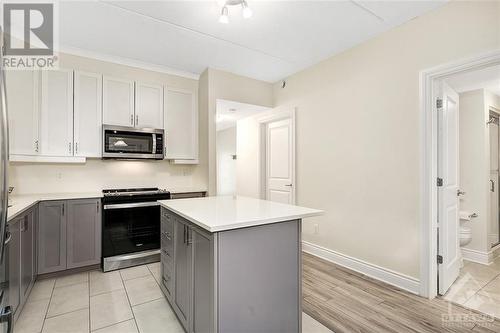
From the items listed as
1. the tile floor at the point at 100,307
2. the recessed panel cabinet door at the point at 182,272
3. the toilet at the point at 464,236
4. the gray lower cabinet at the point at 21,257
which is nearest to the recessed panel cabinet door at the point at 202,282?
the recessed panel cabinet door at the point at 182,272

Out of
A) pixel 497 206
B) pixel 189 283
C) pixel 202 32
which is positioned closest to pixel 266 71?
pixel 202 32

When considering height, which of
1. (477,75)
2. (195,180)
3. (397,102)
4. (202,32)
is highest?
(202,32)

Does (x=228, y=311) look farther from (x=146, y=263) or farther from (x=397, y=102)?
(x=397, y=102)

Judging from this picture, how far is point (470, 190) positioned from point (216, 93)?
12.6ft

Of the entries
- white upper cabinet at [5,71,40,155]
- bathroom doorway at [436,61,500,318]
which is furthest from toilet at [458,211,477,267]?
white upper cabinet at [5,71,40,155]

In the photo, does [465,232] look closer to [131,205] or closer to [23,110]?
[131,205]

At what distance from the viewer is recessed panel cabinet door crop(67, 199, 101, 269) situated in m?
2.75

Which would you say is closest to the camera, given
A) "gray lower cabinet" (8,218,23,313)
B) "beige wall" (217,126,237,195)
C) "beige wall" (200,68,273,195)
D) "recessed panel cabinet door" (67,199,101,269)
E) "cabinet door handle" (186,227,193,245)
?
"cabinet door handle" (186,227,193,245)

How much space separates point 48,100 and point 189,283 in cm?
286

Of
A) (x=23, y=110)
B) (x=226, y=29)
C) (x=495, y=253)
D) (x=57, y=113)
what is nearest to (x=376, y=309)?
(x=495, y=253)

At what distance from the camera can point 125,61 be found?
11.1ft

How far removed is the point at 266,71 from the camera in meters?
3.79

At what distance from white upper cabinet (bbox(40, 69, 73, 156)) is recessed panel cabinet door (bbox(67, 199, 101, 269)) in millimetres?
739

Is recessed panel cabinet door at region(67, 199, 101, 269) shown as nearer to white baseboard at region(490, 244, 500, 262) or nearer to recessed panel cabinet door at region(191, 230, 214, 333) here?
recessed panel cabinet door at region(191, 230, 214, 333)
